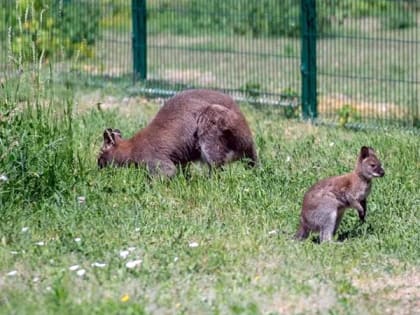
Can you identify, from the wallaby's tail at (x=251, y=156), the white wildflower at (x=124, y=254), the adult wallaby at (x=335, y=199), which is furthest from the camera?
the wallaby's tail at (x=251, y=156)

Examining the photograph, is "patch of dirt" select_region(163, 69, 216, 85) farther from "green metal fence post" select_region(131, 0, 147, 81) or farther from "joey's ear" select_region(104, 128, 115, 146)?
"joey's ear" select_region(104, 128, 115, 146)

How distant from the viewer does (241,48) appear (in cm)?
1534

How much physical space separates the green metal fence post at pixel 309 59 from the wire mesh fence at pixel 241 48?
26cm

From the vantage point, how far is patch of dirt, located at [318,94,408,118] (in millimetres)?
12633

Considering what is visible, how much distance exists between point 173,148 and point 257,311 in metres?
3.46

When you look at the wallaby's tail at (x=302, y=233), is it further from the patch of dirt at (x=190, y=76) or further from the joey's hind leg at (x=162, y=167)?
the patch of dirt at (x=190, y=76)

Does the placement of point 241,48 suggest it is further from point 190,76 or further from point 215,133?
point 215,133

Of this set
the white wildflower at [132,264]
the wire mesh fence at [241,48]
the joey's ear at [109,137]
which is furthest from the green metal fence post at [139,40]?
the white wildflower at [132,264]

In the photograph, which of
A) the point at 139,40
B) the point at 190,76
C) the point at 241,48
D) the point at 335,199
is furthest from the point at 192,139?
the point at 241,48

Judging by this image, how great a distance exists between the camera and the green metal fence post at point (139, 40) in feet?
45.0

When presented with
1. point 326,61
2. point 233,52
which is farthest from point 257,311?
point 326,61

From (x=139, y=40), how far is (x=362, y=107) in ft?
9.01

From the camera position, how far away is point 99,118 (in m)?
11.7

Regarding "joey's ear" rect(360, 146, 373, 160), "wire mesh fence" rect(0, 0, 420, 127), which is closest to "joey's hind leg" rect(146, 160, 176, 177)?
"joey's ear" rect(360, 146, 373, 160)
